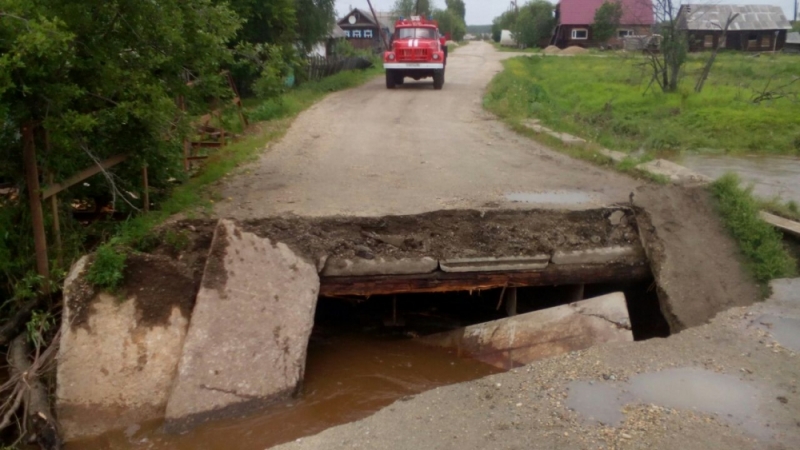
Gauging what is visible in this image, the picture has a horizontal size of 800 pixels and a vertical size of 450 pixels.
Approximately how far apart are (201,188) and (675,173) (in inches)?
256

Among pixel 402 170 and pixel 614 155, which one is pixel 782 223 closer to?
pixel 614 155

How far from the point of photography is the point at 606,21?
176 ft

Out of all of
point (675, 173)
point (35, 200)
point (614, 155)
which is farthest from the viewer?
point (614, 155)

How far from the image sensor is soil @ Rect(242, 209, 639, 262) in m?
7.29

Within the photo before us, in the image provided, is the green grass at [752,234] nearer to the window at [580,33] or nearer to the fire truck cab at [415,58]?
the fire truck cab at [415,58]

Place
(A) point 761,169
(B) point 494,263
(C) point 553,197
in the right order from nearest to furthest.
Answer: (B) point 494,263 < (C) point 553,197 < (A) point 761,169

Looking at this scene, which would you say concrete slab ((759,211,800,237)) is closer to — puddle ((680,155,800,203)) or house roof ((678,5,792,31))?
puddle ((680,155,800,203))

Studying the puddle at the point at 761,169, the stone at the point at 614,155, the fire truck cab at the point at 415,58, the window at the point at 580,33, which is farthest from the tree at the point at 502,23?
the stone at the point at 614,155

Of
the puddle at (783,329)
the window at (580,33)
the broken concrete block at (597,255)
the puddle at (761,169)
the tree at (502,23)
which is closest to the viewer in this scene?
the puddle at (783,329)

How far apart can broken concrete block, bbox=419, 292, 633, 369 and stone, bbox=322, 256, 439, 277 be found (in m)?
0.88

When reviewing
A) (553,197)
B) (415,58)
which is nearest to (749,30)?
(415,58)

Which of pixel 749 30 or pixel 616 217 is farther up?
pixel 749 30

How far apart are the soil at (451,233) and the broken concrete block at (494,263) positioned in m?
0.06

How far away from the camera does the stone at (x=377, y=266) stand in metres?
7.16
